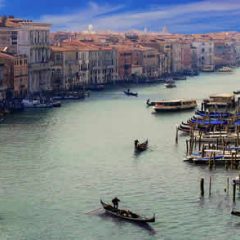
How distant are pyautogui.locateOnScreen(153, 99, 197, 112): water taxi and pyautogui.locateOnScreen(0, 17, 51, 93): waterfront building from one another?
→ 622 cm

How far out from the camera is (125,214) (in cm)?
1034

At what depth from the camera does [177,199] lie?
1134cm

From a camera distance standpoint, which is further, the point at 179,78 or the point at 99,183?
the point at 179,78

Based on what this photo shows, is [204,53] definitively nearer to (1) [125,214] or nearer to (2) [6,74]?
(2) [6,74]

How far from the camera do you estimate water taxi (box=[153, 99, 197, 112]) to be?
23.1 m

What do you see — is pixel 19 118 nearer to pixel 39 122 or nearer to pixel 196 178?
pixel 39 122

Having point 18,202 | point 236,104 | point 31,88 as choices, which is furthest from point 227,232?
point 31,88

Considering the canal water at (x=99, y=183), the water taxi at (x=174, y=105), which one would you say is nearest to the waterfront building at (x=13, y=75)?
the water taxi at (x=174, y=105)

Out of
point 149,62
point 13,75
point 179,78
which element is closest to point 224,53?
point 149,62

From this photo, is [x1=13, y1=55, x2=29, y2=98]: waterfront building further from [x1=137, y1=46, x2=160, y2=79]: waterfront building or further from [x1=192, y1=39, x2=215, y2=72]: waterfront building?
[x1=192, y1=39, x2=215, y2=72]: waterfront building

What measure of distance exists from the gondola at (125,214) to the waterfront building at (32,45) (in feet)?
58.4

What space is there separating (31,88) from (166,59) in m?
16.7

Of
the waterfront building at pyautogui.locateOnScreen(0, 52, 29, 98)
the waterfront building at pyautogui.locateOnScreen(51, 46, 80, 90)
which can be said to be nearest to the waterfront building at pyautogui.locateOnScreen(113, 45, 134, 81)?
the waterfront building at pyautogui.locateOnScreen(51, 46, 80, 90)

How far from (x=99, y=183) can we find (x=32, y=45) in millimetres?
17135
